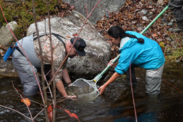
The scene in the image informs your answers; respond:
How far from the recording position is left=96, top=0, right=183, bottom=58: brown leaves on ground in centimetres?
736

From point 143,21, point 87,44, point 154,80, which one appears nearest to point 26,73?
point 87,44

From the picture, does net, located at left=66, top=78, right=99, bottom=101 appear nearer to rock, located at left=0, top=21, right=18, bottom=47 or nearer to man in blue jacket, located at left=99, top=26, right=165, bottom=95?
man in blue jacket, located at left=99, top=26, right=165, bottom=95

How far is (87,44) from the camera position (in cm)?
534

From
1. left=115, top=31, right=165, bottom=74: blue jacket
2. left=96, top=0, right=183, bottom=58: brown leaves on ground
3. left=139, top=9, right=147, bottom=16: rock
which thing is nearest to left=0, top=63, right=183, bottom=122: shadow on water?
left=115, top=31, right=165, bottom=74: blue jacket

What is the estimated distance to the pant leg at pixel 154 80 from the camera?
3.66 meters

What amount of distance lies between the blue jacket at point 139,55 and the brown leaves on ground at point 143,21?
3.68 metres

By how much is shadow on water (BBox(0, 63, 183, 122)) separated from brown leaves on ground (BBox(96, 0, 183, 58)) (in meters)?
2.89

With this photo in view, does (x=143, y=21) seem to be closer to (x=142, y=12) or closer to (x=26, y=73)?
(x=142, y=12)

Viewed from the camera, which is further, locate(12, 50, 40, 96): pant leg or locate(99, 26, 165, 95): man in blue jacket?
locate(12, 50, 40, 96): pant leg

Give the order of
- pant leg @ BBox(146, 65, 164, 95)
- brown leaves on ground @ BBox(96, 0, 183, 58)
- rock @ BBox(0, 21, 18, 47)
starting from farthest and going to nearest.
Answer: brown leaves on ground @ BBox(96, 0, 183, 58) < rock @ BBox(0, 21, 18, 47) < pant leg @ BBox(146, 65, 164, 95)

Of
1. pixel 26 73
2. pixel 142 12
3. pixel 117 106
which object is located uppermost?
pixel 142 12

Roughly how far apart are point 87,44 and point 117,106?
2.22 m

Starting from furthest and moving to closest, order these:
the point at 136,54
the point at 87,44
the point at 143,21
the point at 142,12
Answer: the point at 142,12 → the point at 143,21 → the point at 87,44 → the point at 136,54

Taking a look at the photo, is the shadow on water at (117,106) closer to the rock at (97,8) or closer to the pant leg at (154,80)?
the pant leg at (154,80)
